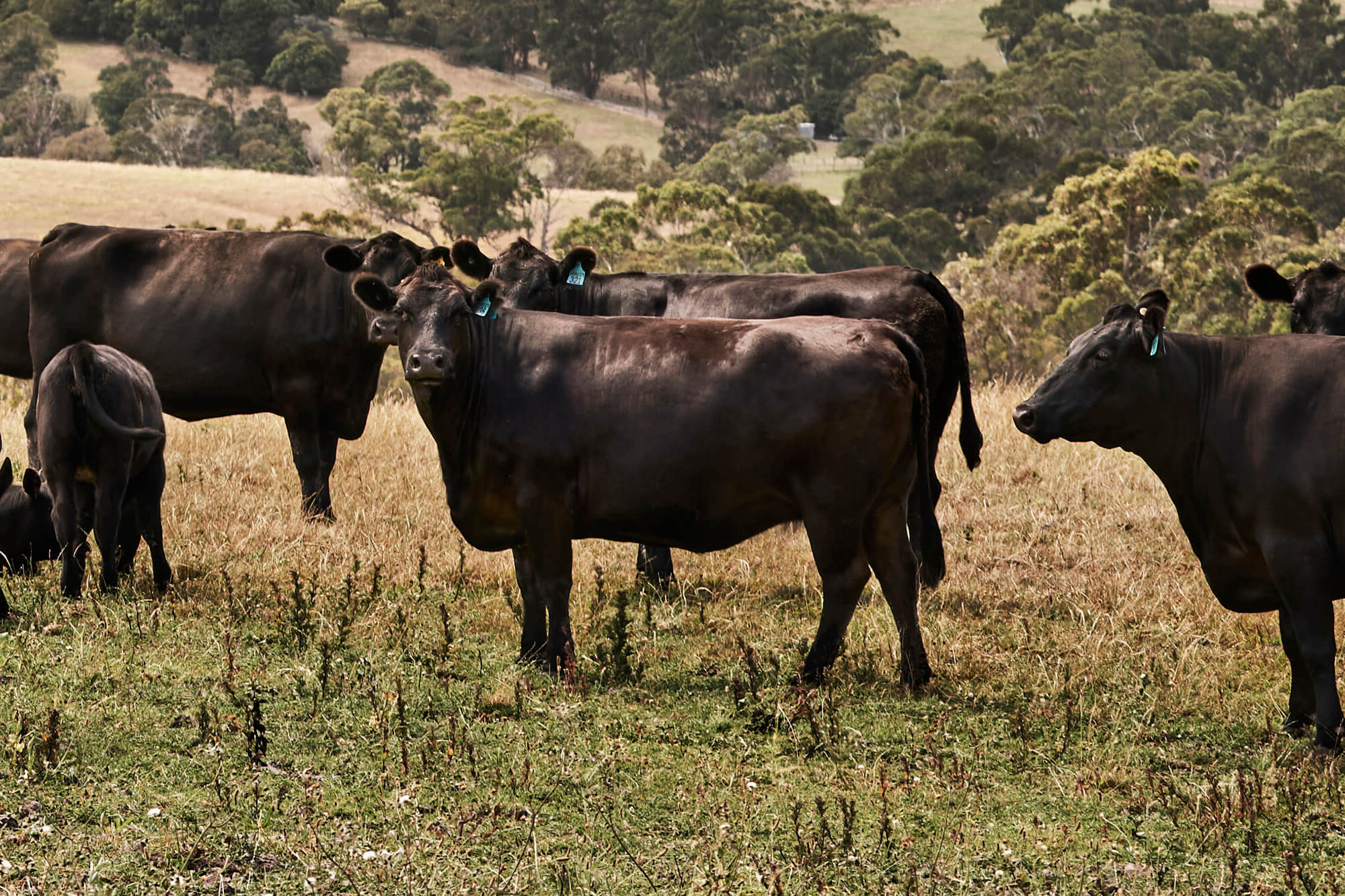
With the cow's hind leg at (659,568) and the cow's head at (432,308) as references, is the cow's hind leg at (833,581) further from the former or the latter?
the cow's hind leg at (659,568)

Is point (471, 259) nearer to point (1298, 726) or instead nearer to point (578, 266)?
point (578, 266)

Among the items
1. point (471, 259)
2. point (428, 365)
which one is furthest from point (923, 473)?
point (471, 259)

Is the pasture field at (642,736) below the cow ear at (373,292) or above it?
below

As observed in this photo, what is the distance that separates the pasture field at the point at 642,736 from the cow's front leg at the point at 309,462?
0.77 metres

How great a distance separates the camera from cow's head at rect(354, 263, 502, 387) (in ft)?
21.4

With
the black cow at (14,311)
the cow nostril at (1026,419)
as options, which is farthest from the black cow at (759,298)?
the black cow at (14,311)

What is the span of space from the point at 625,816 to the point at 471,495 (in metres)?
2.06

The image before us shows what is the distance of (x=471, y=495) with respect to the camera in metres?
6.72

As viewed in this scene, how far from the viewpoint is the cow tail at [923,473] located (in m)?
6.64

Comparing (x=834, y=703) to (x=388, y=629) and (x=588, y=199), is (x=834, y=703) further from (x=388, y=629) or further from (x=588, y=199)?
(x=588, y=199)

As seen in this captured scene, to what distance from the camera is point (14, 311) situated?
10805 millimetres

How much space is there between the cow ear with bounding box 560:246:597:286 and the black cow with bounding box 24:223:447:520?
Answer: 1.17m

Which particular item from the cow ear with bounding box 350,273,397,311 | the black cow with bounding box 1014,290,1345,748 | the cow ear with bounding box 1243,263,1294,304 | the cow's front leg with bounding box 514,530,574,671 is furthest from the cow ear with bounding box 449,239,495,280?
the cow ear with bounding box 1243,263,1294,304

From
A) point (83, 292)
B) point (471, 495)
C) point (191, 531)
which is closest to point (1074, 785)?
point (471, 495)
